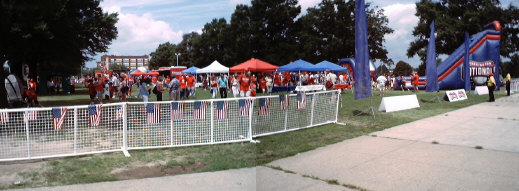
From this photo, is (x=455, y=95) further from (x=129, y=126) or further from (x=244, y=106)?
(x=129, y=126)

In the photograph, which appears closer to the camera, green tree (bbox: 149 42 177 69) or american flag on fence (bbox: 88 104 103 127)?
american flag on fence (bbox: 88 104 103 127)

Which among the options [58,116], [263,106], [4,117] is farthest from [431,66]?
[4,117]

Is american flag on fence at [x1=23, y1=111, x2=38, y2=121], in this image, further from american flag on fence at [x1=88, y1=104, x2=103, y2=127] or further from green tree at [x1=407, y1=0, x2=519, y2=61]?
green tree at [x1=407, y1=0, x2=519, y2=61]

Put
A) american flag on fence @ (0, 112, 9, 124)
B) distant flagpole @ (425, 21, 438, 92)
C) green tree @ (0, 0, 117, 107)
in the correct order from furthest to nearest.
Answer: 1. green tree @ (0, 0, 117, 107)
2. distant flagpole @ (425, 21, 438, 92)
3. american flag on fence @ (0, 112, 9, 124)

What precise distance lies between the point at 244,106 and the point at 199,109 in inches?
33.5

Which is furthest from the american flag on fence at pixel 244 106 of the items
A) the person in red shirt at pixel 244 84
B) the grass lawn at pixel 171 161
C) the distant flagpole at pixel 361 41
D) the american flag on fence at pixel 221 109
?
the person in red shirt at pixel 244 84

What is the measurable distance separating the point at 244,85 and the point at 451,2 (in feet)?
46.7

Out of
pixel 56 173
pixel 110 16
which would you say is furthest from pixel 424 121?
pixel 110 16

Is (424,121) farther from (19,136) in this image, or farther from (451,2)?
(451,2)

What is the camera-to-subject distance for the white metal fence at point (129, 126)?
5.81 metres

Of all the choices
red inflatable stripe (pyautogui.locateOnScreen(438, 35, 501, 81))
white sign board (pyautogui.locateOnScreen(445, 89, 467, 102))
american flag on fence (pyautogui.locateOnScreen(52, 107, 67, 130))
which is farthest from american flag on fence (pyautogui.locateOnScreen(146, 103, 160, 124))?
red inflatable stripe (pyautogui.locateOnScreen(438, 35, 501, 81))

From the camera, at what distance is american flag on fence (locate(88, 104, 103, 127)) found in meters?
6.03

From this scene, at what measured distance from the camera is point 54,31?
21.6 m

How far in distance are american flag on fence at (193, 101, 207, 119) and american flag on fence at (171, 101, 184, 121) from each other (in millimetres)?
232
